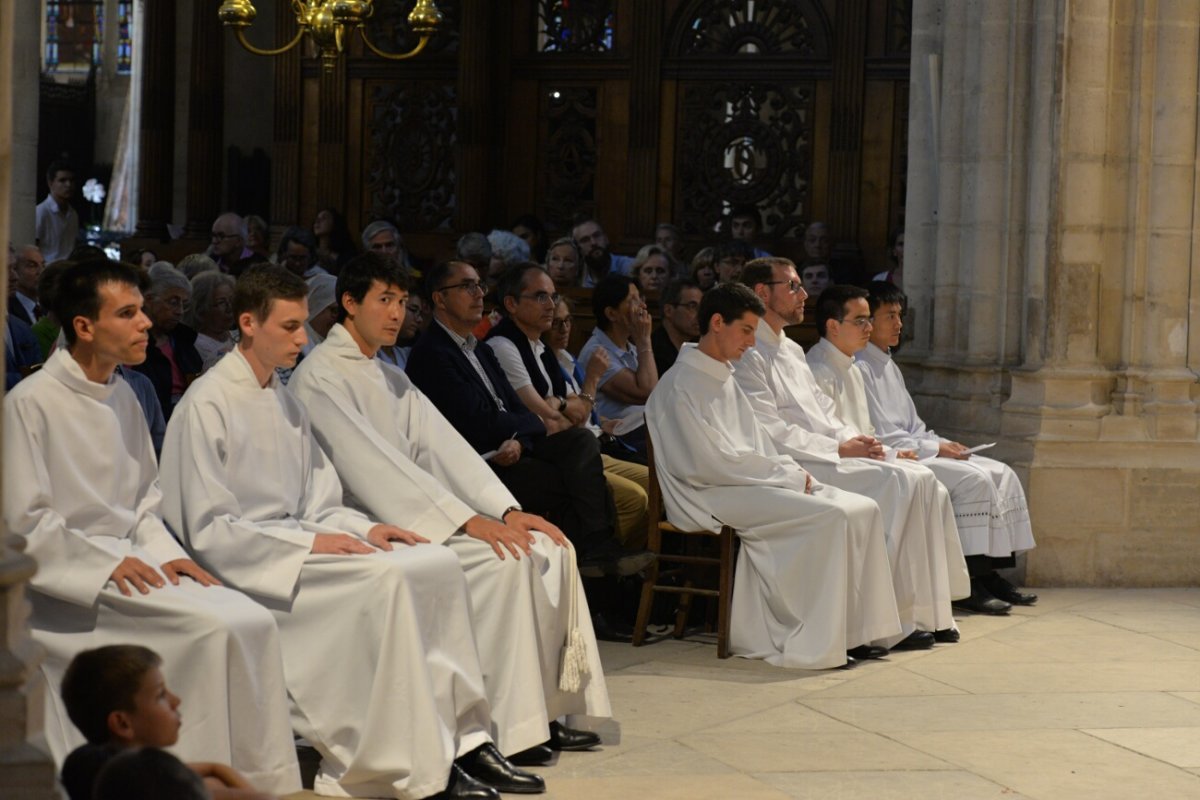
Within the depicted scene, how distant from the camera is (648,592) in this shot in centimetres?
676

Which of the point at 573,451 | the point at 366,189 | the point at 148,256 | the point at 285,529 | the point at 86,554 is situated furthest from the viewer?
the point at 366,189

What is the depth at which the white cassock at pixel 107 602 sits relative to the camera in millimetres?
4203

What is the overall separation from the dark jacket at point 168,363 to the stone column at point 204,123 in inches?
231

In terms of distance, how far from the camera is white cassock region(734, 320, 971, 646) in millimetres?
7070

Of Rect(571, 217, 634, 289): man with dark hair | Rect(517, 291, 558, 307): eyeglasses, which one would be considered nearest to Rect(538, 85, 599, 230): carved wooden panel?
Rect(571, 217, 634, 289): man with dark hair

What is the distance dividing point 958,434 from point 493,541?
3842mm

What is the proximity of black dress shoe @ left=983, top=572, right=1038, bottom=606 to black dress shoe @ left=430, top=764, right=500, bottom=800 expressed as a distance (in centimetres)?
362

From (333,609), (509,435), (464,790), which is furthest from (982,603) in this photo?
(333,609)

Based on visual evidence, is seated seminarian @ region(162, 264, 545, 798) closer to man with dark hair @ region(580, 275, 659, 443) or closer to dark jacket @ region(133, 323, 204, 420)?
dark jacket @ region(133, 323, 204, 420)

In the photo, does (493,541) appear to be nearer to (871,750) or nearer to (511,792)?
(511,792)

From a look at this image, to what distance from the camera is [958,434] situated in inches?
337

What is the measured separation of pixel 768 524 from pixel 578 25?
6358mm

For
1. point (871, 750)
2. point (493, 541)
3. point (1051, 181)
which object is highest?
point (1051, 181)

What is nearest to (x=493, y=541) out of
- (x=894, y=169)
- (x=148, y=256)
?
(x=148, y=256)
